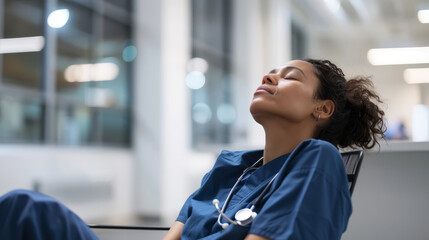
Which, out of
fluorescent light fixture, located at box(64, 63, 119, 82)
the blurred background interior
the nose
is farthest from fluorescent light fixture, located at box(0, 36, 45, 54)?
the nose

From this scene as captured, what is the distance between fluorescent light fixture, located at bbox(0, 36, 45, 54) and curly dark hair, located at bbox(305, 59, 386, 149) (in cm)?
303

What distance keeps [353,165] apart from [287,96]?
273mm

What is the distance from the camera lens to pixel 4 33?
3.75 metres

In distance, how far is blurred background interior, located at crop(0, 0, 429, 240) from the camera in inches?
120

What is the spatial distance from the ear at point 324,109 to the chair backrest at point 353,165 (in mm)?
132

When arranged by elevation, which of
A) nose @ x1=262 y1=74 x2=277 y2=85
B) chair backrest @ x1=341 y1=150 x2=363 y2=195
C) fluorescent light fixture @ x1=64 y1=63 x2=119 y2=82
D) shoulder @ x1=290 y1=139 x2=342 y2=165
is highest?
fluorescent light fixture @ x1=64 y1=63 x2=119 y2=82

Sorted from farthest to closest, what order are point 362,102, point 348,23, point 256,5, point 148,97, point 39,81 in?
point 256,5, point 348,23, point 148,97, point 39,81, point 362,102

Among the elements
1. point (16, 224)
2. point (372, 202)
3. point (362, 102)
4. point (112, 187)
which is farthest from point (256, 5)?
point (16, 224)

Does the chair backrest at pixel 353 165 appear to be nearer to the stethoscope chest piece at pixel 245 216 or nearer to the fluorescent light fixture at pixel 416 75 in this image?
the stethoscope chest piece at pixel 245 216

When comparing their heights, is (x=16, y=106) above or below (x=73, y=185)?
above

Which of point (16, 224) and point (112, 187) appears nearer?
point (16, 224)

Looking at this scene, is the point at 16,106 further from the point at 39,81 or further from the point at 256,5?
the point at 256,5

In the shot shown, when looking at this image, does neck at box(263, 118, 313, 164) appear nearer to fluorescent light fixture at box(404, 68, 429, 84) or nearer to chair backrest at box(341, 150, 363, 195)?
chair backrest at box(341, 150, 363, 195)

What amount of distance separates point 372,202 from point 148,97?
365 cm
